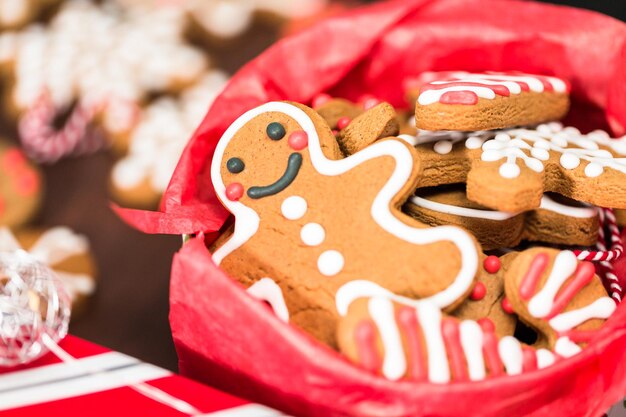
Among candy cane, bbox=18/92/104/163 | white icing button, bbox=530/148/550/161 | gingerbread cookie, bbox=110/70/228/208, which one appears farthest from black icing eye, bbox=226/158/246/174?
candy cane, bbox=18/92/104/163

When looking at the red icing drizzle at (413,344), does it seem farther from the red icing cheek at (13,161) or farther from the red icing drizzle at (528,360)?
the red icing cheek at (13,161)

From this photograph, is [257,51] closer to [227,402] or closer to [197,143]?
[197,143]

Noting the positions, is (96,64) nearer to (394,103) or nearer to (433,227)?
(394,103)

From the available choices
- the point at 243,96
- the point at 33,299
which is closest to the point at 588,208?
the point at 243,96

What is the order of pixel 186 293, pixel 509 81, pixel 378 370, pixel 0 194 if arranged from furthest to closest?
pixel 0 194 → pixel 509 81 → pixel 186 293 → pixel 378 370

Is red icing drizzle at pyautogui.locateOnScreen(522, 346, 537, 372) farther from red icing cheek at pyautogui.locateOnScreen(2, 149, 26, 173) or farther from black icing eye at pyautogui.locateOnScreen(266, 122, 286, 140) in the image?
red icing cheek at pyautogui.locateOnScreen(2, 149, 26, 173)

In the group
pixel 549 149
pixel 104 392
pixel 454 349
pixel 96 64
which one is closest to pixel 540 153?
pixel 549 149

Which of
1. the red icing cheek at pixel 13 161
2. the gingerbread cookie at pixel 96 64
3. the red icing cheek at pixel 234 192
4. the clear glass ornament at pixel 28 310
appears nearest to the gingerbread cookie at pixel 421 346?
the red icing cheek at pixel 234 192
